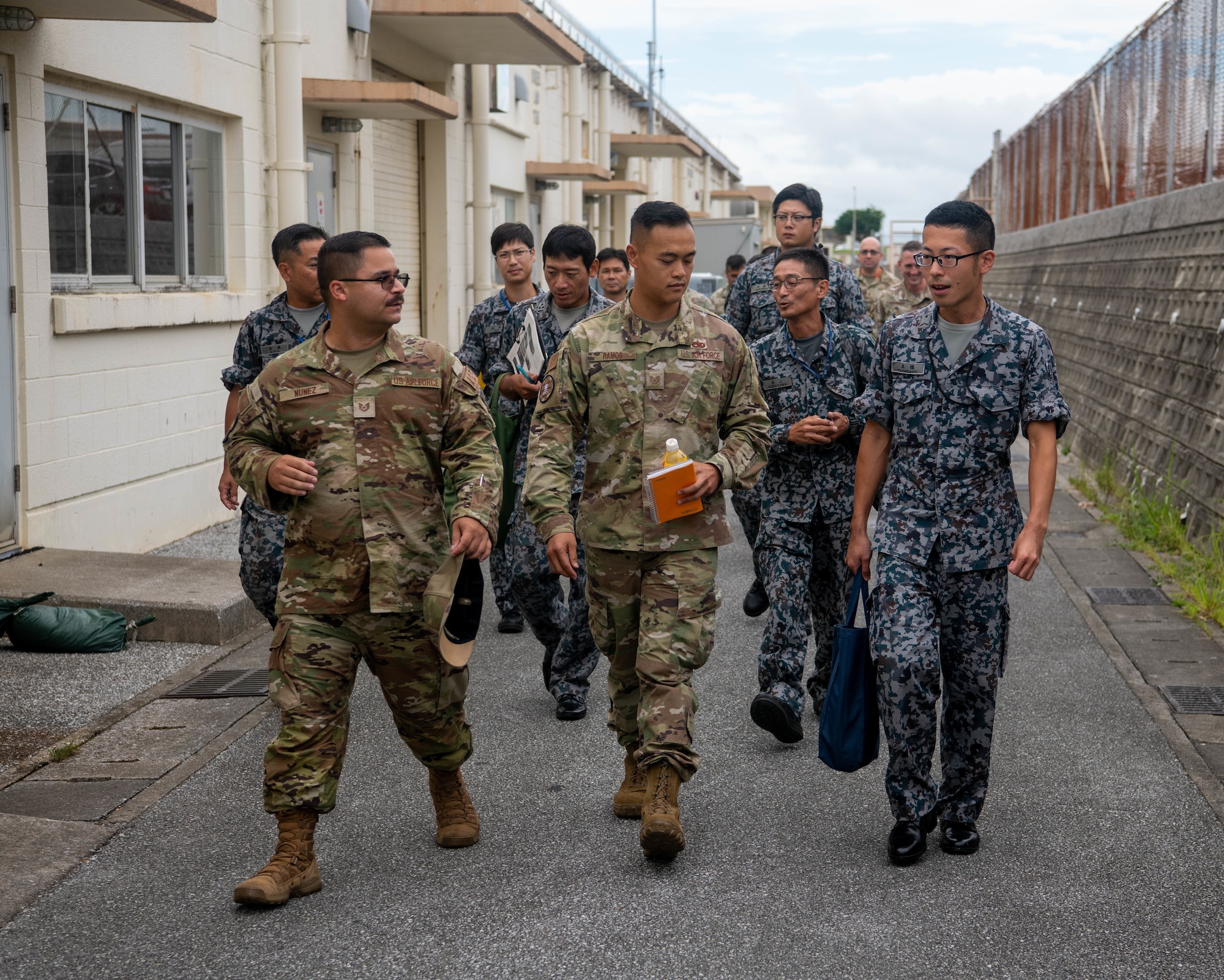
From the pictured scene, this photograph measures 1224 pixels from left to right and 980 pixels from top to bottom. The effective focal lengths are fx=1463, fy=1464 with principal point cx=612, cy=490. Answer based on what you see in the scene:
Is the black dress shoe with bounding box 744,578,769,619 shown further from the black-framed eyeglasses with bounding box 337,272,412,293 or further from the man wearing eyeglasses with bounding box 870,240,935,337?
the man wearing eyeglasses with bounding box 870,240,935,337

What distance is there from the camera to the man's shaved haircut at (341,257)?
451 centimetres

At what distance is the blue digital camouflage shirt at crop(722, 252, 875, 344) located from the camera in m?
6.72

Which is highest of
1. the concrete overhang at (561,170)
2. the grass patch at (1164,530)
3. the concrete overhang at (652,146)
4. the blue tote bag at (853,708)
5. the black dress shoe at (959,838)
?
the concrete overhang at (652,146)

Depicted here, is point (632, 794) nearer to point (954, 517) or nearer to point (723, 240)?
point (954, 517)

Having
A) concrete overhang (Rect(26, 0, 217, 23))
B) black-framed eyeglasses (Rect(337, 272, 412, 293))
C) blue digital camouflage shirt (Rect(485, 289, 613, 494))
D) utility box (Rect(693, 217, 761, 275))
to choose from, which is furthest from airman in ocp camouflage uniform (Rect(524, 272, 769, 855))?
utility box (Rect(693, 217, 761, 275))

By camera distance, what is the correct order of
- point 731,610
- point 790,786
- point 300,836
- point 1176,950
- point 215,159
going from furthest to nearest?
point 215,159
point 731,610
point 790,786
point 300,836
point 1176,950

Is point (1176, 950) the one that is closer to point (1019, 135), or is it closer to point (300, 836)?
point (300, 836)

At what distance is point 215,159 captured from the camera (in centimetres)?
1166

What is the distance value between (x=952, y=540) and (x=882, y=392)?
0.55 metres

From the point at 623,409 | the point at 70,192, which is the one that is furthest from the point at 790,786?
the point at 70,192

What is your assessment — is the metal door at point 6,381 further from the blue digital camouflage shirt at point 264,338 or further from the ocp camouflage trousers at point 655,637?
the ocp camouflage trousers at point 655,637

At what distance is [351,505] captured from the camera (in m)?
4.43

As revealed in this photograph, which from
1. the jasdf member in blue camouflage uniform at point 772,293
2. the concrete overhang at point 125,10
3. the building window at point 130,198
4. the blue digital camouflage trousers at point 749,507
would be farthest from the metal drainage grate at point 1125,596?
the building window at point 130,198

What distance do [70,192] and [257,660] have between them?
3.84 m
